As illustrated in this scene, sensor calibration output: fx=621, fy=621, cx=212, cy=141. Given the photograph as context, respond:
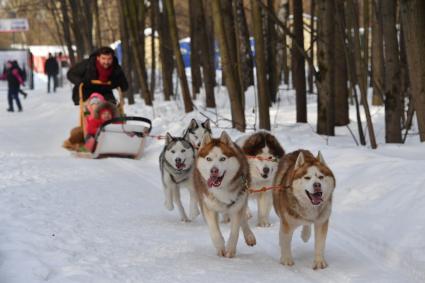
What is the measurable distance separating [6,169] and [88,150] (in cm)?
204

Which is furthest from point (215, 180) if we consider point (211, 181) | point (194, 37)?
point (194, 37)

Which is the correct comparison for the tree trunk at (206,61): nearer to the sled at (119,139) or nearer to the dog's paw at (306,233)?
the sled at (119,139)

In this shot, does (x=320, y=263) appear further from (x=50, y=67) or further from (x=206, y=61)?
(x=50, y=67)

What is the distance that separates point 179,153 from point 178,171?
20 centimetres

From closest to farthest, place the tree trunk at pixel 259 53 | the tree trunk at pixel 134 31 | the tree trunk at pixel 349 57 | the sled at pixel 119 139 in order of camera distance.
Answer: the tree trunk at pixel 349 57 < the sled at pixel 119 139 < the tree trunk at pixel 259 53 < the tree trunk at pixel 134 31

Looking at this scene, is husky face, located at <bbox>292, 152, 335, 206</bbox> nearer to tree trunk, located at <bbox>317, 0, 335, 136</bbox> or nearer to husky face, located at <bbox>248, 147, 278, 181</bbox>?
husky face, located at <bbox>248, 147, 278, 181</bbox>

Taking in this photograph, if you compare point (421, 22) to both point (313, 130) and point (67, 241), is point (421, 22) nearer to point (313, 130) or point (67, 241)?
point (313, 130)

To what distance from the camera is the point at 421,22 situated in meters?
7.96

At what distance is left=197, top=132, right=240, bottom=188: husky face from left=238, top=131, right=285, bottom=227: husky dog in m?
0.96

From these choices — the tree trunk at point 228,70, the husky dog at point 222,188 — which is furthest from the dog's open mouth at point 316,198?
the tree trunk at point 228,70

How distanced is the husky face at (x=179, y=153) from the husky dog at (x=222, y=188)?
1.23 m

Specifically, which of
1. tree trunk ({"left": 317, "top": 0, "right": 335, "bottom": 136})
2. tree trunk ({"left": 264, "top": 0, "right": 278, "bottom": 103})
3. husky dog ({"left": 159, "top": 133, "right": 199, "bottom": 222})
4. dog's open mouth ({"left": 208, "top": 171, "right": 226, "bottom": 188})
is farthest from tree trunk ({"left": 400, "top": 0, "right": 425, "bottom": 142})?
tree trunk ({"left": 264, "top": 0, "right": 278, "bottom": 103})

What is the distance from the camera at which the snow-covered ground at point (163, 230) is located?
14.3 ft

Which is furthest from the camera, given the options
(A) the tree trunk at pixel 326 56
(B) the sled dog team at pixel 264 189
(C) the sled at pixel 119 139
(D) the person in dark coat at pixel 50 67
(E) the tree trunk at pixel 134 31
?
(D) the person in dark coat at pixel 50 67
